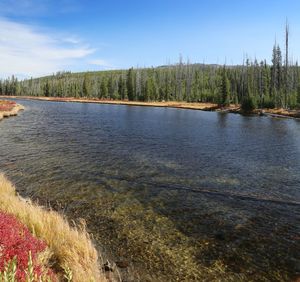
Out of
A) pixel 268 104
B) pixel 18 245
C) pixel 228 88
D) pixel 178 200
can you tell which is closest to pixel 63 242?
pixel 18 245

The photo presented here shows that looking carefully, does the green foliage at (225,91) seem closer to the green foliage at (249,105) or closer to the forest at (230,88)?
the forest at (230,88)

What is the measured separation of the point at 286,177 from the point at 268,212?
19.4 ft

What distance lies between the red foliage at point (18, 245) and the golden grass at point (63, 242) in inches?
21.6

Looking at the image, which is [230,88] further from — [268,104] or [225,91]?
[268,104]

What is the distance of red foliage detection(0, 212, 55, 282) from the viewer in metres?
5.61

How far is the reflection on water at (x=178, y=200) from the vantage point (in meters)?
8.58

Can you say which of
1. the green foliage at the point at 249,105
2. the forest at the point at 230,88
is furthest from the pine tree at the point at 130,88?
the green foliage at the point at 249,105

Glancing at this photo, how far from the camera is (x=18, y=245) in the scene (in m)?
6.40

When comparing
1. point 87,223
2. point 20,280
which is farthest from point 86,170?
point 20,280

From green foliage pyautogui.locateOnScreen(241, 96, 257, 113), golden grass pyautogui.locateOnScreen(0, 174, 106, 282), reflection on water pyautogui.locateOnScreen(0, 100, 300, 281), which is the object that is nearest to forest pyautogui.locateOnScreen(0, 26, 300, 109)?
green foliage pyautogui.locateOnScreen(241, 96, 257, 113)

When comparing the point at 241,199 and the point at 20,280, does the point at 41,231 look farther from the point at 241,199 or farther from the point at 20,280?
the point at 241,199

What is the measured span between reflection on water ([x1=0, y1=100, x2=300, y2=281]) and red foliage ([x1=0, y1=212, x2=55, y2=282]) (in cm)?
263

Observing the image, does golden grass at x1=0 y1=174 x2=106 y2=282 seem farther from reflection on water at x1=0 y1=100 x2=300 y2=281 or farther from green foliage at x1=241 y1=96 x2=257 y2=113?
green foliage at x1=241 y1=96 x2=257 y2=113

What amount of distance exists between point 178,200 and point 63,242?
258 inches
